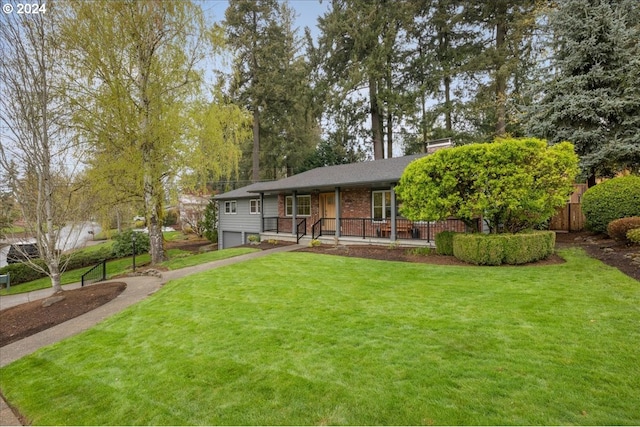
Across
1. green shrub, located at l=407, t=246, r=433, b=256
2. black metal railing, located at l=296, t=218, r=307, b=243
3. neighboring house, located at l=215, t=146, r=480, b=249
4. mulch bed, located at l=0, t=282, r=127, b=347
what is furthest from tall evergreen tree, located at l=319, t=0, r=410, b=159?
mulch bed, located at l=0, t=282, r=127, b=347

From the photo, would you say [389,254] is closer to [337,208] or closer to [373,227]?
[373,227]

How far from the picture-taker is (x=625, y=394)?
2.59 meters

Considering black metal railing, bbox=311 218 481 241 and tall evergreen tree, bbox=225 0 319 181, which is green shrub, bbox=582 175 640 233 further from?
tall evergreen tree, bbox=225 0 319 181

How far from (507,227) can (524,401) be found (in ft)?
23.4

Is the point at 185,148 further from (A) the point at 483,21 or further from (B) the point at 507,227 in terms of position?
(A) the point at 483,21

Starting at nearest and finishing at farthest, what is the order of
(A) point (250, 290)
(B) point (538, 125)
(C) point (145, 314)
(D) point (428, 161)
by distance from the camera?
(C) point (145, 314)
(A) point (250, 290)
(D) point (428, 161)
(B) point (538, 125)

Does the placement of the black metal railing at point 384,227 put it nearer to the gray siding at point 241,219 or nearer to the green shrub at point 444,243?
the green shrub at point 444,243

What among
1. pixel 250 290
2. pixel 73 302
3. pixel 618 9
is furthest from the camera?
pixel 618 9

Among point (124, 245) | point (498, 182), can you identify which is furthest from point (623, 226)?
point (124, 245)

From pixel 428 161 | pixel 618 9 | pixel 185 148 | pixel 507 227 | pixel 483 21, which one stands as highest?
pixel 483 21

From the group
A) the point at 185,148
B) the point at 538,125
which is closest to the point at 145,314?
the point at 185,148

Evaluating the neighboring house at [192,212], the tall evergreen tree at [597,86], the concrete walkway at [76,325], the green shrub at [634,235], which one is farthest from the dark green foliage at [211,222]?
the green shrub at [634,235]

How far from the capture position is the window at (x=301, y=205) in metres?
15.9

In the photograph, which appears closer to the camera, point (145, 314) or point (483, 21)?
point (145, 314)
